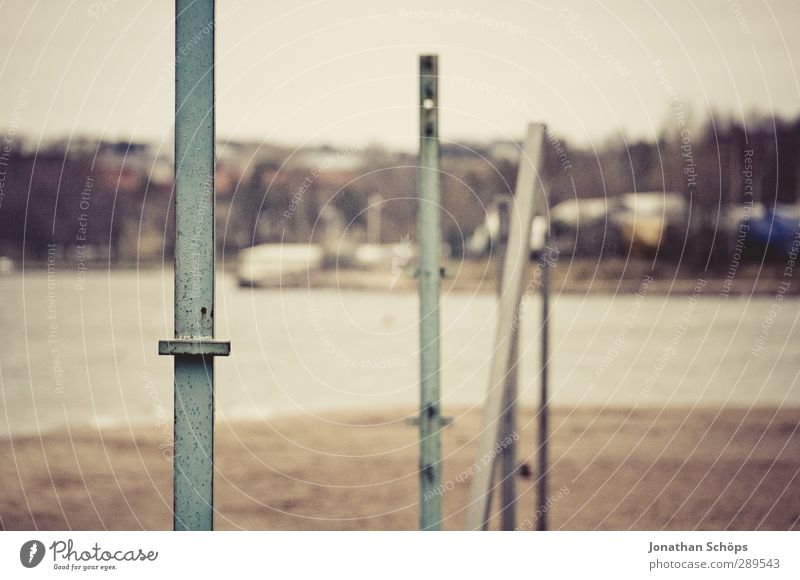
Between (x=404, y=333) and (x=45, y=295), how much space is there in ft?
44.7

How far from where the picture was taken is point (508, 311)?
8.80ft

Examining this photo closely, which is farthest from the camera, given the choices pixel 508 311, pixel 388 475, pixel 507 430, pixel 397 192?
pixel 397 192

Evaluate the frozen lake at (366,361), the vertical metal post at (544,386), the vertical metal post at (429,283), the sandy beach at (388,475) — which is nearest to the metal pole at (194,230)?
the vertical metal post at (429,283)

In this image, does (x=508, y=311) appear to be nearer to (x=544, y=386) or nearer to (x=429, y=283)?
(x=429, y=283)

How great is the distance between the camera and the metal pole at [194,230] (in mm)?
2012

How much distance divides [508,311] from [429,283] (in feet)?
0.77

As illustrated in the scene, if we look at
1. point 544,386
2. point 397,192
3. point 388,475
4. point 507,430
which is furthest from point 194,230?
point 397,192

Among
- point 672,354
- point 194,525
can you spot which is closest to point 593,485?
point 194,525

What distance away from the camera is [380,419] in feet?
26.4

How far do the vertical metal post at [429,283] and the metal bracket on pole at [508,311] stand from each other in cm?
14

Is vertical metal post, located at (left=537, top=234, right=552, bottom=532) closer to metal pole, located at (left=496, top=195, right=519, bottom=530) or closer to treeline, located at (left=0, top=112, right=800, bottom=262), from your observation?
metal pole, located at (left=496, top=195, right=519, bottom=530)

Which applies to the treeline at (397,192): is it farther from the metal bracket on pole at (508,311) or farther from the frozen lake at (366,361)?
the metal bracket on pole at (508,311)

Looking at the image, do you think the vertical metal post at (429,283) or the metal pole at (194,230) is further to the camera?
the vertical metal post at (429,283)
